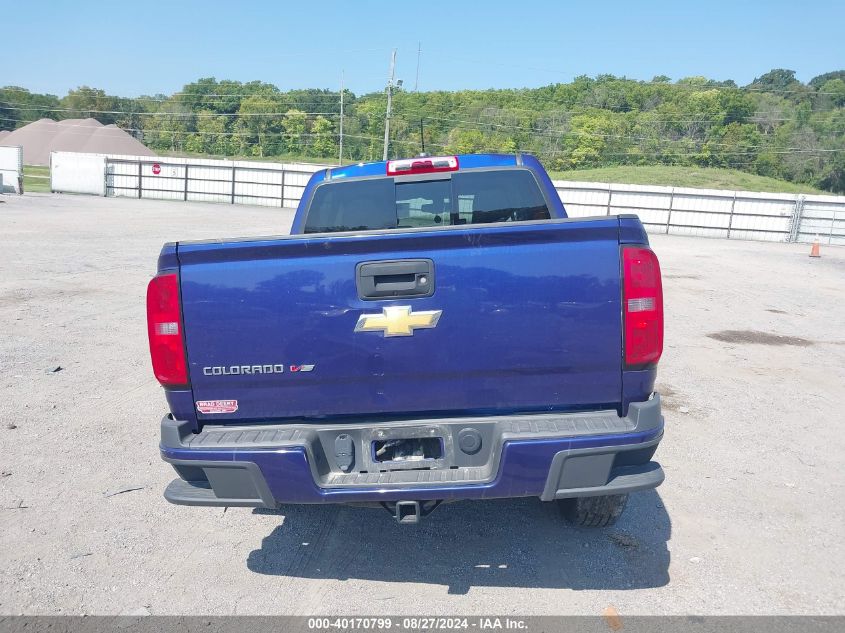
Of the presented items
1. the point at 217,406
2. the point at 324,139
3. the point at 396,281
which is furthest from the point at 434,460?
the point at 324,139

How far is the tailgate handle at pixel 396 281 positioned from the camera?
2908mm

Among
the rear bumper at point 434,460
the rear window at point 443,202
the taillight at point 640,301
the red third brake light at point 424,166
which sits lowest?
the rear bumper at point 434,460

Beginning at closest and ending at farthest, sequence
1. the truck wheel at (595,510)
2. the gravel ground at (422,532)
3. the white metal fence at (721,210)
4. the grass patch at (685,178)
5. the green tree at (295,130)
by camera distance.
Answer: the gravel ground at (422,532)
the truck wheel at (595,510)
the white metal fence at (721,210)
the grass patch at (685,178)
the green tree at (295,130)

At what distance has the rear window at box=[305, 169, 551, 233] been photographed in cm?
432

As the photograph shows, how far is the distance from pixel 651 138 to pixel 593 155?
8.52 m

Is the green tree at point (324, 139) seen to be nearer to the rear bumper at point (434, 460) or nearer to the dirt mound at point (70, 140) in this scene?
the dirt mound at point (70, 140)

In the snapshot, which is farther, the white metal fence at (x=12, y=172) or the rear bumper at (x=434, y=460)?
the white metal fence at (x=12, y=172)

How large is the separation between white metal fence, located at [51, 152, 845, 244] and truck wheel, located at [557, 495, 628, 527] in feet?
98.4

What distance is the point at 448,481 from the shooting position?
116 inches

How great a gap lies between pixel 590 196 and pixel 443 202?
30758 mm

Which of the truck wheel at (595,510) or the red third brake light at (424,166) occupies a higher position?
the red third brake light at (424,166)

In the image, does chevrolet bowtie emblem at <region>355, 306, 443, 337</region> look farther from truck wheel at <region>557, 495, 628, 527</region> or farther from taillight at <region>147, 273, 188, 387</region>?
truck wheel at <region>557, 495, 628, 527</region>

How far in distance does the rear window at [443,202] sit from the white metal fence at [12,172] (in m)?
39.4

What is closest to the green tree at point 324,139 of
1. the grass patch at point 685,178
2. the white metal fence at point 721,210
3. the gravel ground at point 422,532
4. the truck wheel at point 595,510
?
the grass patch at point 685,178
